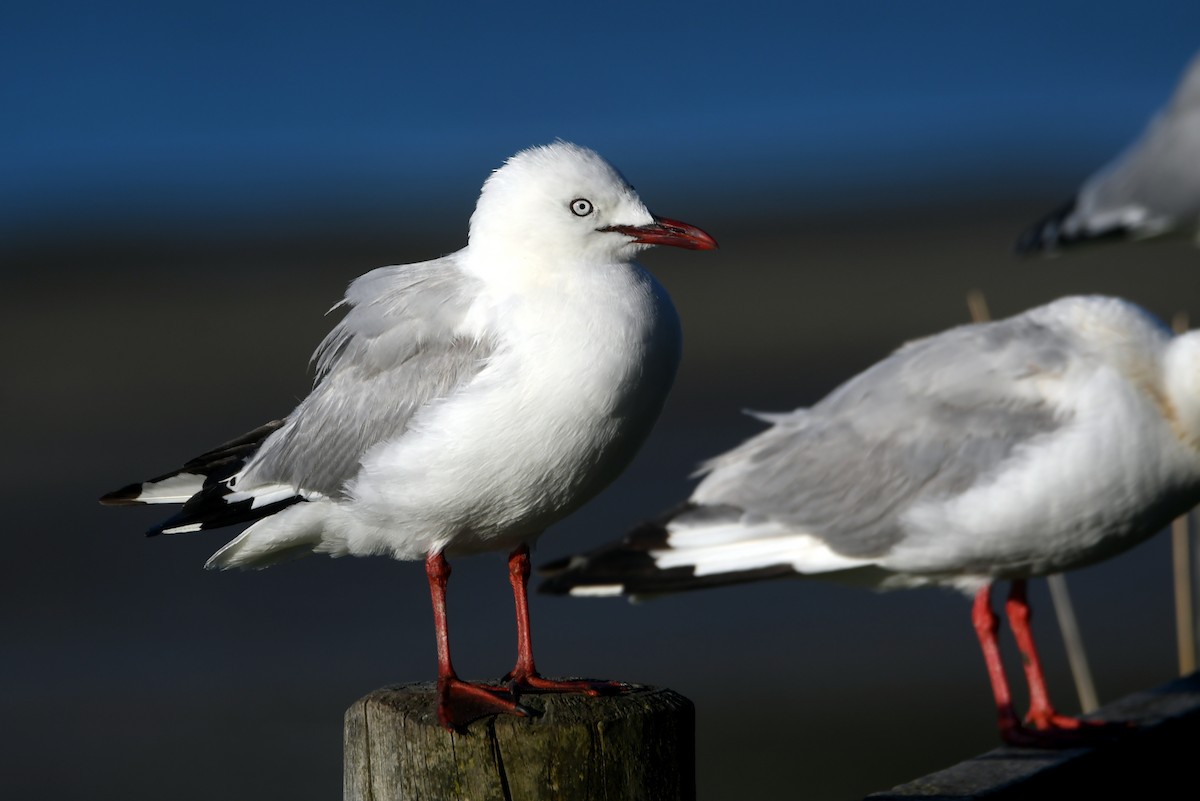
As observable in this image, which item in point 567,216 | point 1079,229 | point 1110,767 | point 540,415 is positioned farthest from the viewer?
point 1079,229

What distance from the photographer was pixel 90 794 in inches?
275

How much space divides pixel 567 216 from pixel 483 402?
1.48 ft

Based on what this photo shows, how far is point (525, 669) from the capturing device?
3193 millimetres

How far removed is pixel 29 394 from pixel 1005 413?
1330 cm

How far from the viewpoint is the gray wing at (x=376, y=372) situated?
3.34 m

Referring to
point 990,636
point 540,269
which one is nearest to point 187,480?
point 540,269

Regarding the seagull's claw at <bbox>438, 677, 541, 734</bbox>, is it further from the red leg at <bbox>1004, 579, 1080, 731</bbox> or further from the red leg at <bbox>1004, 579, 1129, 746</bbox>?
the red leg at <bbox>1004, 579, 1080, 731</bbox>

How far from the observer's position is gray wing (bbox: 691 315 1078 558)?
454 centimetres

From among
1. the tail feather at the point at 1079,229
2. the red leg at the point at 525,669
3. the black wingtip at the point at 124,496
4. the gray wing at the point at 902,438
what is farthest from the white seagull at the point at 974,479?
the black wingtip at the point at 124,496

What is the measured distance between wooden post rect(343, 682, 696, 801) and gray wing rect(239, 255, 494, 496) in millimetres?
840

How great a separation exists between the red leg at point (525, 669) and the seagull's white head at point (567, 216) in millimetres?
699

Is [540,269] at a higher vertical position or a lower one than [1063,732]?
higher

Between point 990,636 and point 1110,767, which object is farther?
point 990,636

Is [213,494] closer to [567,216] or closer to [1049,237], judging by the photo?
[567,216]
